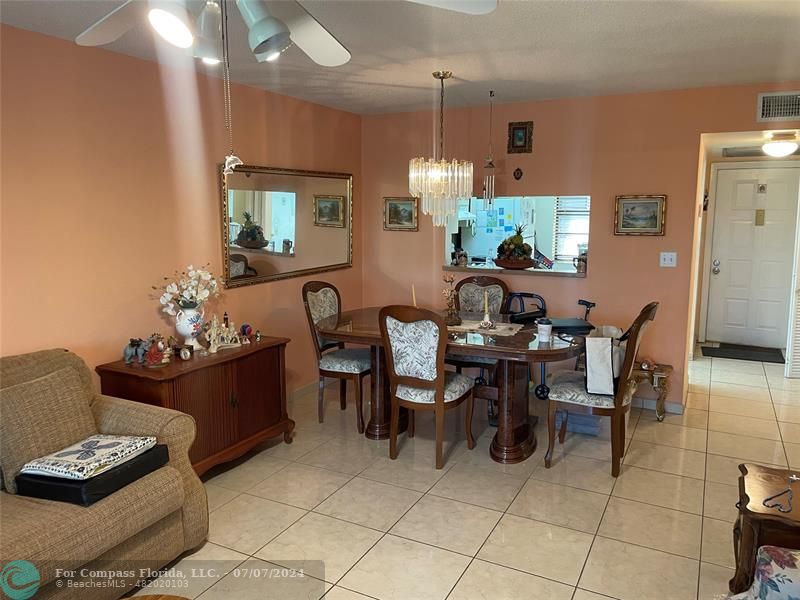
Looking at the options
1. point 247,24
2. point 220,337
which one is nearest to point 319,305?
point 220,337

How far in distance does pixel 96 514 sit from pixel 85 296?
1389 millimetres

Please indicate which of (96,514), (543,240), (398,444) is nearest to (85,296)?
(96,514)

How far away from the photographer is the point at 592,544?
2.73 metres

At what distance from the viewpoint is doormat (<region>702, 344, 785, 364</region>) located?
614 centimetres

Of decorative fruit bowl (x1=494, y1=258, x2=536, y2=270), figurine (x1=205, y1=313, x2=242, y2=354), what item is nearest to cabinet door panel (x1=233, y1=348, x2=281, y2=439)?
figurine (x1=205, y1=313, x2=242, y2=354)

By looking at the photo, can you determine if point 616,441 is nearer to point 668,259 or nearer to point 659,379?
point 659,379

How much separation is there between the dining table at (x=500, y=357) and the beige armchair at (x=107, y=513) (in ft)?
4.52

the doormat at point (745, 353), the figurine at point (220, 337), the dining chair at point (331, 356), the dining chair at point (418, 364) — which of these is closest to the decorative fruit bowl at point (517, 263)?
the dining chair at point (331, 356)

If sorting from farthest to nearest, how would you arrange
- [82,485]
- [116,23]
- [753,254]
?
[753,254] → [82,485] → [116,23]

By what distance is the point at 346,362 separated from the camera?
13.5ft

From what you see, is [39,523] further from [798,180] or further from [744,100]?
[798,180]

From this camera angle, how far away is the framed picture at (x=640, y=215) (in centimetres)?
437

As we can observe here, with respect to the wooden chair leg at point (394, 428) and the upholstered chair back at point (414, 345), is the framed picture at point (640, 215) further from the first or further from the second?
the wooden chair leg at point (394, 428)

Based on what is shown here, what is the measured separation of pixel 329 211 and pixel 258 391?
1998mm
